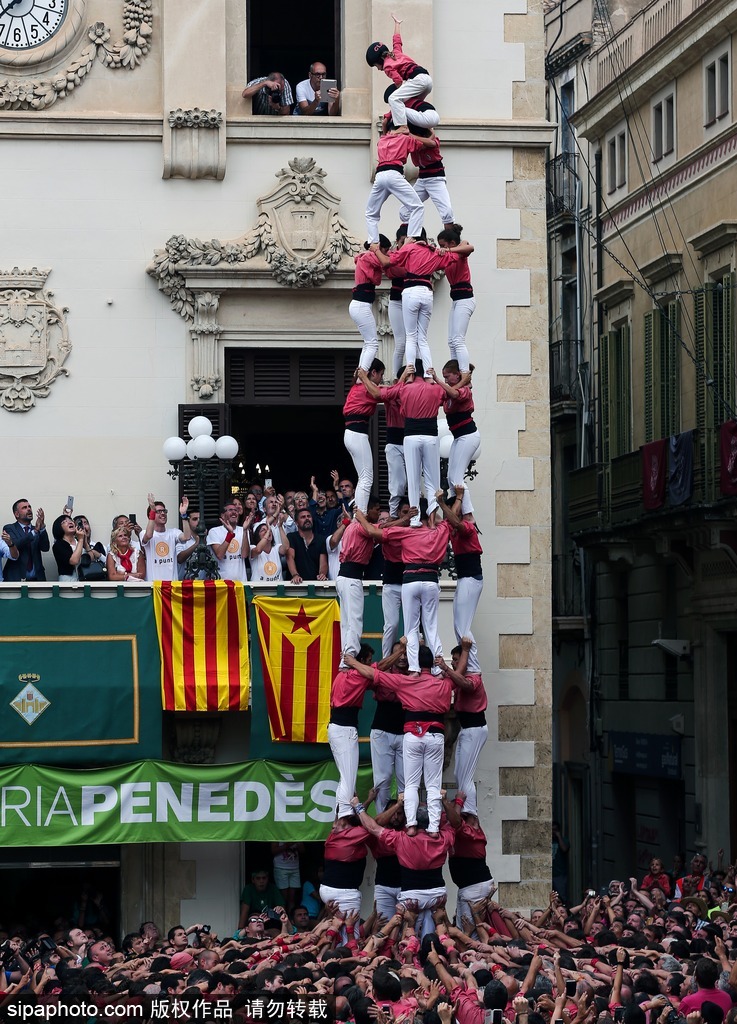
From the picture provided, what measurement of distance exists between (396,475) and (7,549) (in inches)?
203

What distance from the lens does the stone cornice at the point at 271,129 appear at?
83.8 feet

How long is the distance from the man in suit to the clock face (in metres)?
5.82

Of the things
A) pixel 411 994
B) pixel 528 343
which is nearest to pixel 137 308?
pixel 528 343

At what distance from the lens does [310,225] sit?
2566 cm

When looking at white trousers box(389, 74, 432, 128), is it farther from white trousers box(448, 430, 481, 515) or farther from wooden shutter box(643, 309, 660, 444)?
wooden shutter box(643, 309, 660, 444)

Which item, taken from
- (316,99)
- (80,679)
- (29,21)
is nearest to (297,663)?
(80,679)

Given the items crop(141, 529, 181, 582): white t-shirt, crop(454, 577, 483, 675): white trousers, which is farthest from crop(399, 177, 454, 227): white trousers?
crop(141, 529, 181, 582): white t-shirt

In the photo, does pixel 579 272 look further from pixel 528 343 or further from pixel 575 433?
pixel 528 343

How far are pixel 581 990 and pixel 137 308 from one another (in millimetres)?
12166

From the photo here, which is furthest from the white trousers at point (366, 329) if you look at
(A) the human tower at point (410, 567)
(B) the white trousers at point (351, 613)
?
(B) the white trousers at point (351, 613)

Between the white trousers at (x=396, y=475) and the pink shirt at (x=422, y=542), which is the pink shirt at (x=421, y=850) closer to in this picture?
the pink shirt at (x=422, y=542)

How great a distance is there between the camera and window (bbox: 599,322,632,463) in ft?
120

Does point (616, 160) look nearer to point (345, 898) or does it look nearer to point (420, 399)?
point (420, 399)

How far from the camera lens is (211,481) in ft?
82.3
